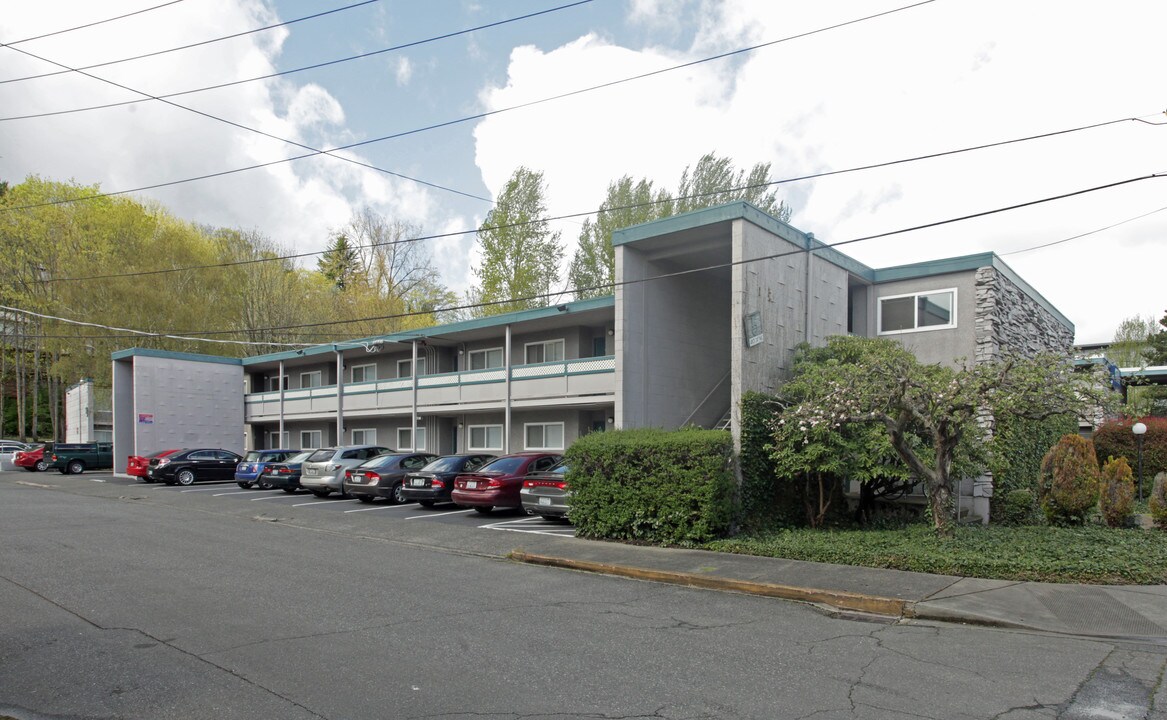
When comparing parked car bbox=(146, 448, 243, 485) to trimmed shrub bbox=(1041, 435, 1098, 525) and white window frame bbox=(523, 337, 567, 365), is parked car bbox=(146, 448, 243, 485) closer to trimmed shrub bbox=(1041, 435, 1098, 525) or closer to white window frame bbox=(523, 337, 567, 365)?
white window frame bbox=(523, 337, 567, 365)

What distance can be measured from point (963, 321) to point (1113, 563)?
997cm

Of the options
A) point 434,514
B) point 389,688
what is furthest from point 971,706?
point 434,514

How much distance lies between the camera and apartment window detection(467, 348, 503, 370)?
1157 inches

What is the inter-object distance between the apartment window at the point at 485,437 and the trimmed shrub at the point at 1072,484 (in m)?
18.8

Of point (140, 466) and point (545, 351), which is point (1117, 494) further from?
point (140, 466)

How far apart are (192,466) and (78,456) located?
13.3m

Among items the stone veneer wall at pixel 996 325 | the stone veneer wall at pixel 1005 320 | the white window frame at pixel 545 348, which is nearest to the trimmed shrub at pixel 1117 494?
the stone veneer wall at pixel 996 325

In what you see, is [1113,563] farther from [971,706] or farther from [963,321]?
[963,321]

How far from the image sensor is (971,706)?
17.9ft

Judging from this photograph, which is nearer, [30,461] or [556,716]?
[556,716]

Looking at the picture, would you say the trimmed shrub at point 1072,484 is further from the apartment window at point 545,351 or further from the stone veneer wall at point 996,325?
the apartment window at point 545,351

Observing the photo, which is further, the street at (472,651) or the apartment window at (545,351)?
the apartment window at (545,351)

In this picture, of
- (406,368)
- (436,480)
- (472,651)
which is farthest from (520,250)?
(472,651)

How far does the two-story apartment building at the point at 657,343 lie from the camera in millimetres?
15883
